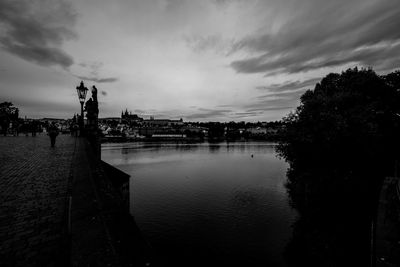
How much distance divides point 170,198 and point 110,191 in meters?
19.2

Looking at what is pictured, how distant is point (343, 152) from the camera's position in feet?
75.4

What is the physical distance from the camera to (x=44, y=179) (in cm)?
819

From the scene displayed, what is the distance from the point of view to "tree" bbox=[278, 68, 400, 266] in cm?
1695

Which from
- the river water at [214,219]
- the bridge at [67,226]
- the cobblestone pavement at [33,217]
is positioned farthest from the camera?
the river water at [214,219]

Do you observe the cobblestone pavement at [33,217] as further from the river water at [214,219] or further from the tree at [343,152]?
the tree at [343,152]

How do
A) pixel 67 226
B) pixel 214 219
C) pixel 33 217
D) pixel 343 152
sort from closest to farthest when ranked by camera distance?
1. pixel 67 226
2. pixel 33 217
3. pixel 214 219
4. pixel 343 152

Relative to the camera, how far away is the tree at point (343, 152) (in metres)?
17.0

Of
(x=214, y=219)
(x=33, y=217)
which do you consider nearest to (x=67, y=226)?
(x=33, y=217)

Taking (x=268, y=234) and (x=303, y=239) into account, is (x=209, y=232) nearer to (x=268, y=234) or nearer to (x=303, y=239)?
(x=268, y=234)

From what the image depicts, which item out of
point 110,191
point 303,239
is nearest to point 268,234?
point 303,239

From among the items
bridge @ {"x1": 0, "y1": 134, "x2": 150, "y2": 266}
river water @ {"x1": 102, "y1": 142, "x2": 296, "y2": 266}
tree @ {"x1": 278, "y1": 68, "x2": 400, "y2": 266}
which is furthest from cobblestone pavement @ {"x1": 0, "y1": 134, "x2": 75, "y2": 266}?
tree @ {"x1": 278, "y1": 68, "x2": 400, "y2": 266}

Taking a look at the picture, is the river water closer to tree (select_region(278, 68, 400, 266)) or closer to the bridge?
the bridge

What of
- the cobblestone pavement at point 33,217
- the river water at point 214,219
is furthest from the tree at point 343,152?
the cobblestone pavement at point 33,217

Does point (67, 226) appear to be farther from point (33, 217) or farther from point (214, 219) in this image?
point (214, 219)
